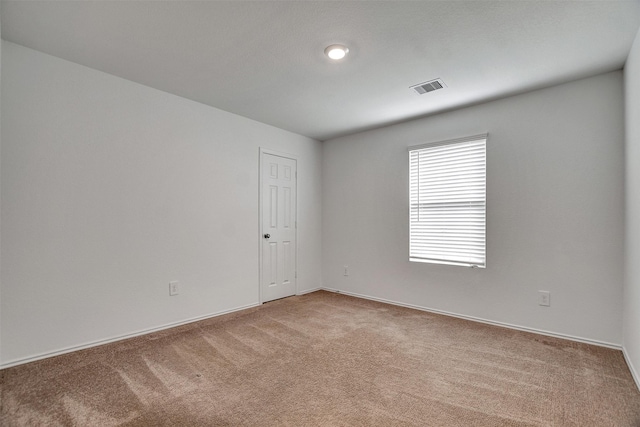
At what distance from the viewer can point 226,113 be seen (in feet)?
12.7

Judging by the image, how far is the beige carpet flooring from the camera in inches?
71.9

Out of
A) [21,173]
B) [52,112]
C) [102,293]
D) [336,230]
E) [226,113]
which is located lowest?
[102,293]

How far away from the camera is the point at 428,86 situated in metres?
3.10

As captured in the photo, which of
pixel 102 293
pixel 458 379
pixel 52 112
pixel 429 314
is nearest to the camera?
pixel 458 379

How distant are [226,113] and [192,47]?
145 centimetres

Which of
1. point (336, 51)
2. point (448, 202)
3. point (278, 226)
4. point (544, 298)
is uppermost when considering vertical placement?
point (336, 51)

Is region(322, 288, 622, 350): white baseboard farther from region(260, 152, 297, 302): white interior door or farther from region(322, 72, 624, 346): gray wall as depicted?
region(260, 152, 297, 302): white interior door

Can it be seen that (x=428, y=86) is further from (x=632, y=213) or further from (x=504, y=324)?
(x=504, y=324)

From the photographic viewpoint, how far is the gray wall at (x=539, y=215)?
2.81 meters

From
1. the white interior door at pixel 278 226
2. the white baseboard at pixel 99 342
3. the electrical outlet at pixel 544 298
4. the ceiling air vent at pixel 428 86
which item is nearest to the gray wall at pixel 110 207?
the white baseboard at pixel 99 342

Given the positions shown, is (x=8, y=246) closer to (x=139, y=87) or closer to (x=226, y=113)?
(x=139, y=87)

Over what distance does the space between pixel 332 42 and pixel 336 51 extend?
10cm

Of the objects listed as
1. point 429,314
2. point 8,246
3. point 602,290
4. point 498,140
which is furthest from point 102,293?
point 602,290

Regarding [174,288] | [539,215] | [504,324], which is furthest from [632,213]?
[174,288]
